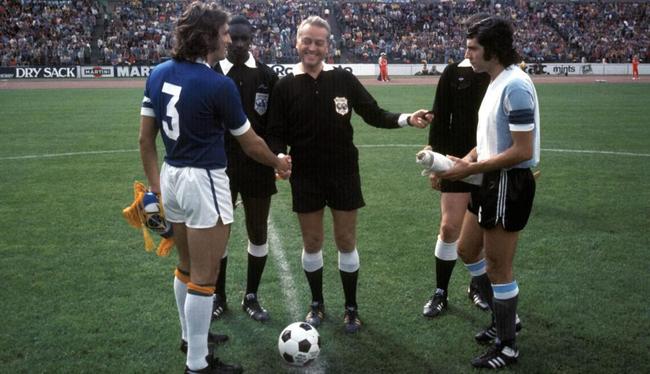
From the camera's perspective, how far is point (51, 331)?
4848 mm

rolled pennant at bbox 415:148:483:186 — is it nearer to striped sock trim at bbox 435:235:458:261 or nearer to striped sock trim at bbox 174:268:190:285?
striped sock trim at bbox 435:235:458:261

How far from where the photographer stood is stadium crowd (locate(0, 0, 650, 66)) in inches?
1559

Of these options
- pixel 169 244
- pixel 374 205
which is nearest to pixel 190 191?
pixel 169 244

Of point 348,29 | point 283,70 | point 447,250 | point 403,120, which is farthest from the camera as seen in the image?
point 348,29

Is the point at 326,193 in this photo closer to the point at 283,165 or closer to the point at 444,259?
the point at 283,165

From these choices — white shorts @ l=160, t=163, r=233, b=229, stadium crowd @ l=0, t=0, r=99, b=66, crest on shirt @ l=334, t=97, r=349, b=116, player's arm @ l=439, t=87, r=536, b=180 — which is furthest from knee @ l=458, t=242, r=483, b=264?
stadium crowd @ l=0, t=0, r=99, b=66

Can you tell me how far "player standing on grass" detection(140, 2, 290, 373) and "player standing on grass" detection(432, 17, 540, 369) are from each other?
1.47 meters

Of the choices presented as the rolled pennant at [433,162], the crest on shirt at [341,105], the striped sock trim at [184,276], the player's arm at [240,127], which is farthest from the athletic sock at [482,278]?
the striped sock trim at [184,276]

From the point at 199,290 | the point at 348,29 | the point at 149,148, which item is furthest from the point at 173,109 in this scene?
the point at 348,29

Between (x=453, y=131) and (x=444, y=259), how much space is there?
1.12m

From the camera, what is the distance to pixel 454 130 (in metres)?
5.11

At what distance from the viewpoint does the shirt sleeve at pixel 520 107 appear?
12.2 ft

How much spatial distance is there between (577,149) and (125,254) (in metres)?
9.96

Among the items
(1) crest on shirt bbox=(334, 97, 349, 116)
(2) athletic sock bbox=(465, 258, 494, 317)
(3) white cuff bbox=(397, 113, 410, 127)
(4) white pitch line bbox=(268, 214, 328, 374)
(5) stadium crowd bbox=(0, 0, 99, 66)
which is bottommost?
(4) white pitch line bbox=(268, 214, 328, 374)
